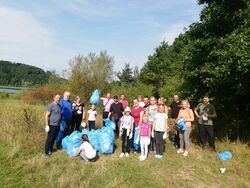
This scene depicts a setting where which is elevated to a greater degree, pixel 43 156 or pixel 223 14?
A: pixel 223 14

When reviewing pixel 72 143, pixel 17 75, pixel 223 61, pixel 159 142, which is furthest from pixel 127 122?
pixel 17 75

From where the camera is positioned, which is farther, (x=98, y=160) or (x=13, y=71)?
(x=13, y=71)

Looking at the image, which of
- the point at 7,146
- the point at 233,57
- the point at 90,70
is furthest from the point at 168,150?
the point at 90,70

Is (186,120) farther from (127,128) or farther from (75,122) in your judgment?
(75,122)

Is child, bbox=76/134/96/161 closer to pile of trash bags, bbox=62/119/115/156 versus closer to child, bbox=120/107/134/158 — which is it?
pile of trash bags, bbox=62/119/115/156

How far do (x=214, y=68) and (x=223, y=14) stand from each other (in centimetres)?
A: 229

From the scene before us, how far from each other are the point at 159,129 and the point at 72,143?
2.63 metres

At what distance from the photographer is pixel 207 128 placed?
31.4 feet

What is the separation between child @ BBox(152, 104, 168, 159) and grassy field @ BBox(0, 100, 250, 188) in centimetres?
31

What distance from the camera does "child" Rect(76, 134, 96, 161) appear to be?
8333 millimetres

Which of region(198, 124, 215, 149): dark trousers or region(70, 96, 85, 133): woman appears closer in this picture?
region(198, 124, 215, 149): dark trousers

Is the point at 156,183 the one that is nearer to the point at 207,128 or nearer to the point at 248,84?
the point at 207,128

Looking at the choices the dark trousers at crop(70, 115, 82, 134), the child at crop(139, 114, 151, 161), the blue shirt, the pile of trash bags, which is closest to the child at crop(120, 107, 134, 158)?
the child at crop(139, 114, 151, 161)

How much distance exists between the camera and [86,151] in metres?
8.40
